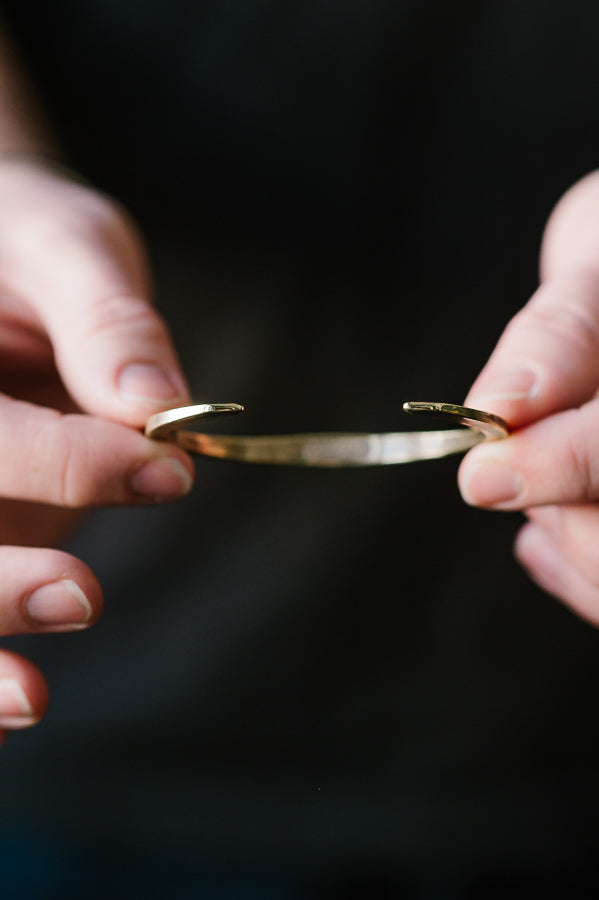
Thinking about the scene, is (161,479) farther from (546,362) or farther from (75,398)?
(546,362)

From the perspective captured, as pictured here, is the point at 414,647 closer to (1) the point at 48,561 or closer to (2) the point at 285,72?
(1) the point at 48,561

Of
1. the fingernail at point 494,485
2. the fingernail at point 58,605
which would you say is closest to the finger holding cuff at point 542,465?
the fingernail at point 494,485

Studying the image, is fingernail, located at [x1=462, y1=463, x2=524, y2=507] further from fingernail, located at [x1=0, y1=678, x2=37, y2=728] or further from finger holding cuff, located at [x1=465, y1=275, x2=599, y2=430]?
fingernail, located at [x1=0, y1=678, x2=37, y2=728]

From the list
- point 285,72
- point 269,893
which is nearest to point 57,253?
point 285,72

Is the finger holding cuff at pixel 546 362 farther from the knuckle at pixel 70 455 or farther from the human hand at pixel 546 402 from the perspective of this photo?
the knuckle at pixel 70 455

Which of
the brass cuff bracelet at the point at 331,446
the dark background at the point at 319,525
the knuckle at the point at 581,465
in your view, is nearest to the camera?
the knuckle at the point at 581,465

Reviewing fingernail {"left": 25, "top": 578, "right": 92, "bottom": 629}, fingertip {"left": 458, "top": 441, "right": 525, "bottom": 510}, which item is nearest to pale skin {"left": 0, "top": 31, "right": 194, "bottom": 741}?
fingernail {"left": 25, "top": 578, "right": 92, "bottom": 629}
